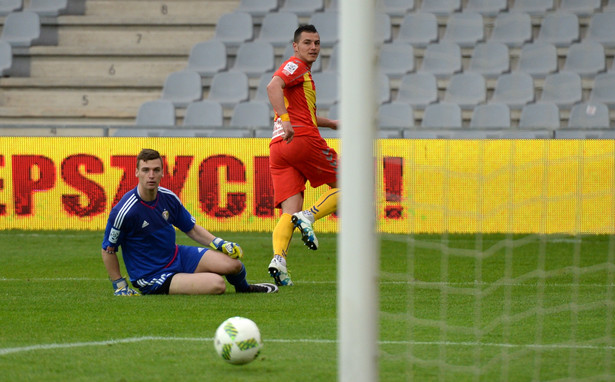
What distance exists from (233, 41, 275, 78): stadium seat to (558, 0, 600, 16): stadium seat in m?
4.59

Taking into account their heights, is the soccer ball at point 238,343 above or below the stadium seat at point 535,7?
below

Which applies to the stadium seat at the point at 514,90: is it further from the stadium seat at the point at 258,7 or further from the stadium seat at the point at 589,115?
the stadium seat at the point at 258,7

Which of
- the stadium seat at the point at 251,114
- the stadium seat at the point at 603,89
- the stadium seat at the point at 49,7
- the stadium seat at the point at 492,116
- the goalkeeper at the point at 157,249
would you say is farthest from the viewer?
the stadium seat at the point at 49,7

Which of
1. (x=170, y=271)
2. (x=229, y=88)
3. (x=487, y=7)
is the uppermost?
(x=487, y=7)

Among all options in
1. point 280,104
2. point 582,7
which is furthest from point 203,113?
point 280,104

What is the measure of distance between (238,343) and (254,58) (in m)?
11.2

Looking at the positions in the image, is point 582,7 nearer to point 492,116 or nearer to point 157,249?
point 492,116

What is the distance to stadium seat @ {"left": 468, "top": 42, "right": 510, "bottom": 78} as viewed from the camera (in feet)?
46.6

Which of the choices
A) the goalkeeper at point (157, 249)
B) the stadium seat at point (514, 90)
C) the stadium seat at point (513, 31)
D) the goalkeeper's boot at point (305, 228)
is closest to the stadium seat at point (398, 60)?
the stadium seat at point (513, 31)

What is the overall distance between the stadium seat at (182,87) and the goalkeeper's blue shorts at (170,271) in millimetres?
8079

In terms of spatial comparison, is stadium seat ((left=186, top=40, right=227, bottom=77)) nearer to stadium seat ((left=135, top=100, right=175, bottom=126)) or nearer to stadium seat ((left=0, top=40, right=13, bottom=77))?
stadium seat ((left=135, top=100, right=175, bottom=126))

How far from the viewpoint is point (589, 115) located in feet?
42.7

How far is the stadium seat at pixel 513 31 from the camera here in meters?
14.6

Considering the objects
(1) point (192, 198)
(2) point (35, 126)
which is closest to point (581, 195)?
(1) point (192, 198)
